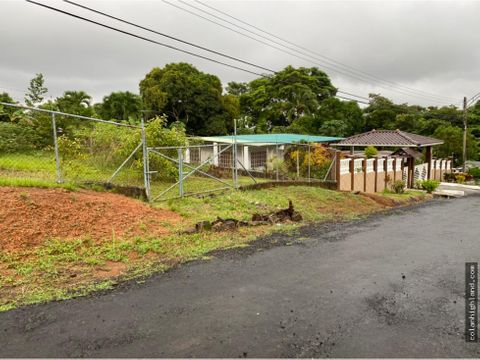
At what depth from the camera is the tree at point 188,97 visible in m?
32.0

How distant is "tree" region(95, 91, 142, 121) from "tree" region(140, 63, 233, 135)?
3.23 ft

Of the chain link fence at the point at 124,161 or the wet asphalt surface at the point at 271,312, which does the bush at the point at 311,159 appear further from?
the wet asphalt surface at the point at 271,312

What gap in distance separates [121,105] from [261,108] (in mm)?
15940

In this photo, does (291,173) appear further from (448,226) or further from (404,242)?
(404,242)

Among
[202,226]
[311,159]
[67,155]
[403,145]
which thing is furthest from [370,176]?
[67,155]

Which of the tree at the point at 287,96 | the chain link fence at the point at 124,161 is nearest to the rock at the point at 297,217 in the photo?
the chain link fence at the point at 124,161

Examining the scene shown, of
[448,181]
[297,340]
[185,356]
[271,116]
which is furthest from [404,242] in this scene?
[271,116]

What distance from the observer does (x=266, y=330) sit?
3.84 meters

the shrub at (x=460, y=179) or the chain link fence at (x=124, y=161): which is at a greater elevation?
the chain link fence at (x=124, y=161)

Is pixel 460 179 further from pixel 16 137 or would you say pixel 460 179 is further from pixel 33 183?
pixel 16 137

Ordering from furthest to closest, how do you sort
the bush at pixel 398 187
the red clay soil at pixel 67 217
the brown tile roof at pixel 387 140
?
the brown tile roof at pixel 387 140, the bush at pixel 398 187, the red clay soil at pixel 67 217

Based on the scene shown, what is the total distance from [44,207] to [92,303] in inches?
141

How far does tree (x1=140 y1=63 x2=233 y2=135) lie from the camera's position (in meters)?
32.0

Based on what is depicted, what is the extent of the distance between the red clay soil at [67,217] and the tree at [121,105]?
24.9 m
